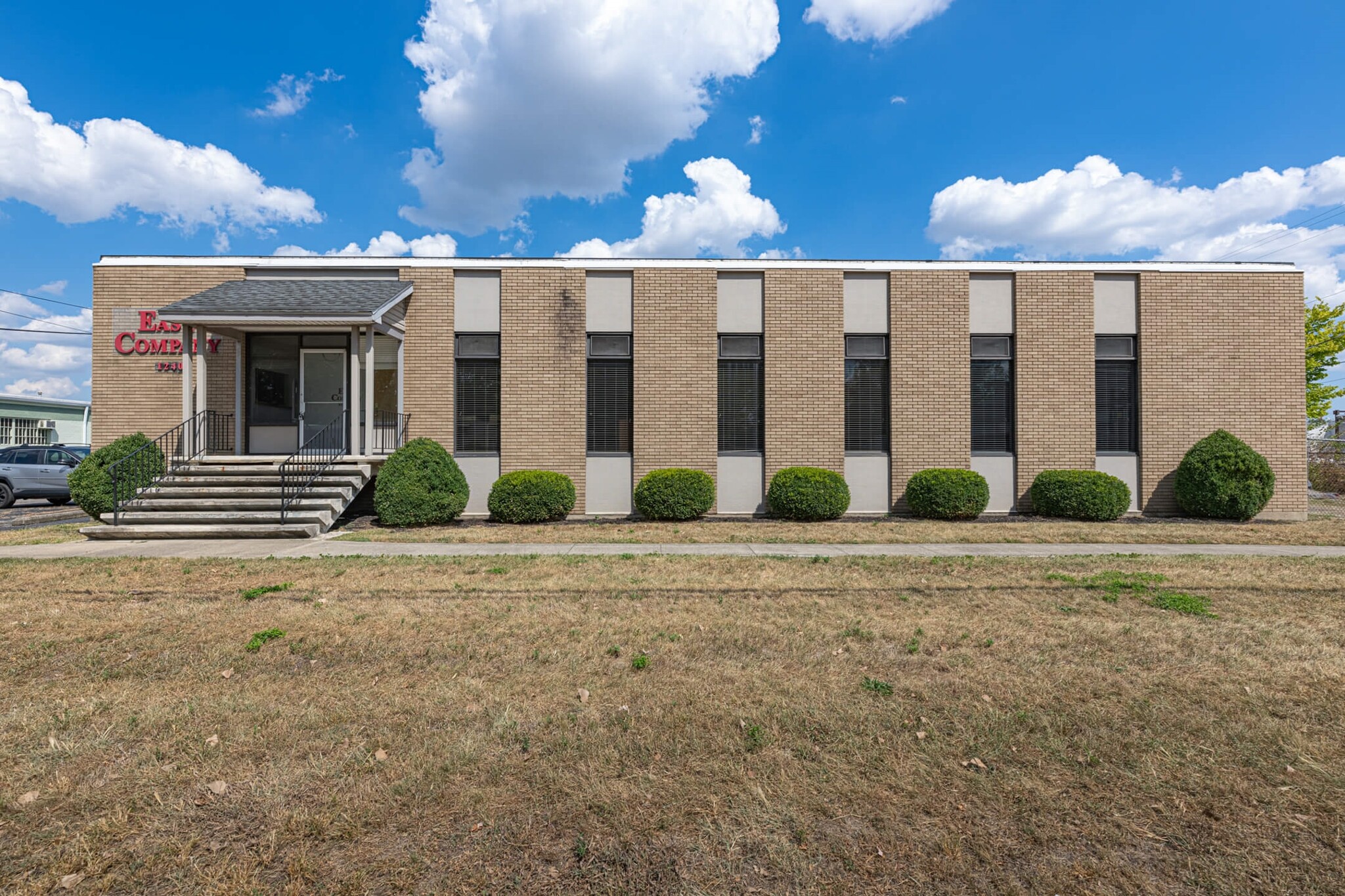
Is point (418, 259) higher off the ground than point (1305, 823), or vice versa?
point (418, 259)

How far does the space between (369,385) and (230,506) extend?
3156 mm

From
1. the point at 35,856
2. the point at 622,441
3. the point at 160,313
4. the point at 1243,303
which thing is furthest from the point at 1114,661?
the point at 160,313

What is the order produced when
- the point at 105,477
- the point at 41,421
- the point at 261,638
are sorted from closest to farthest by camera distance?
the point at 261,638, the point at 105,477, the point at 41,421

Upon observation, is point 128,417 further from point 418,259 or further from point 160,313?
point 418,259

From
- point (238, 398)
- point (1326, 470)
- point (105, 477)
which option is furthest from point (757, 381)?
point (1326, 470)

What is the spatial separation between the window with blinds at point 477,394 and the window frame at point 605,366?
1.93 meters

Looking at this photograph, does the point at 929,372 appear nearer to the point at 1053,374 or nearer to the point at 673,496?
the point at 1053,374

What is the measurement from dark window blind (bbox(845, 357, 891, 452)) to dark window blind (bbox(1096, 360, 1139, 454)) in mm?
4741

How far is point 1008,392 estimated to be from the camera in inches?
558

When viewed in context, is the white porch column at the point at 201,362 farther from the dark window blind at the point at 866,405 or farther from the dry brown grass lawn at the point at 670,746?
the dark window blind at the point at 866,405

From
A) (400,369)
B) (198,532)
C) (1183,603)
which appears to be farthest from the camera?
(400,369)

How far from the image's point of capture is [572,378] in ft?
45.9

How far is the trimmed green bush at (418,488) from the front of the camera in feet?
38.3

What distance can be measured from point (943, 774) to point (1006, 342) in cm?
1322
